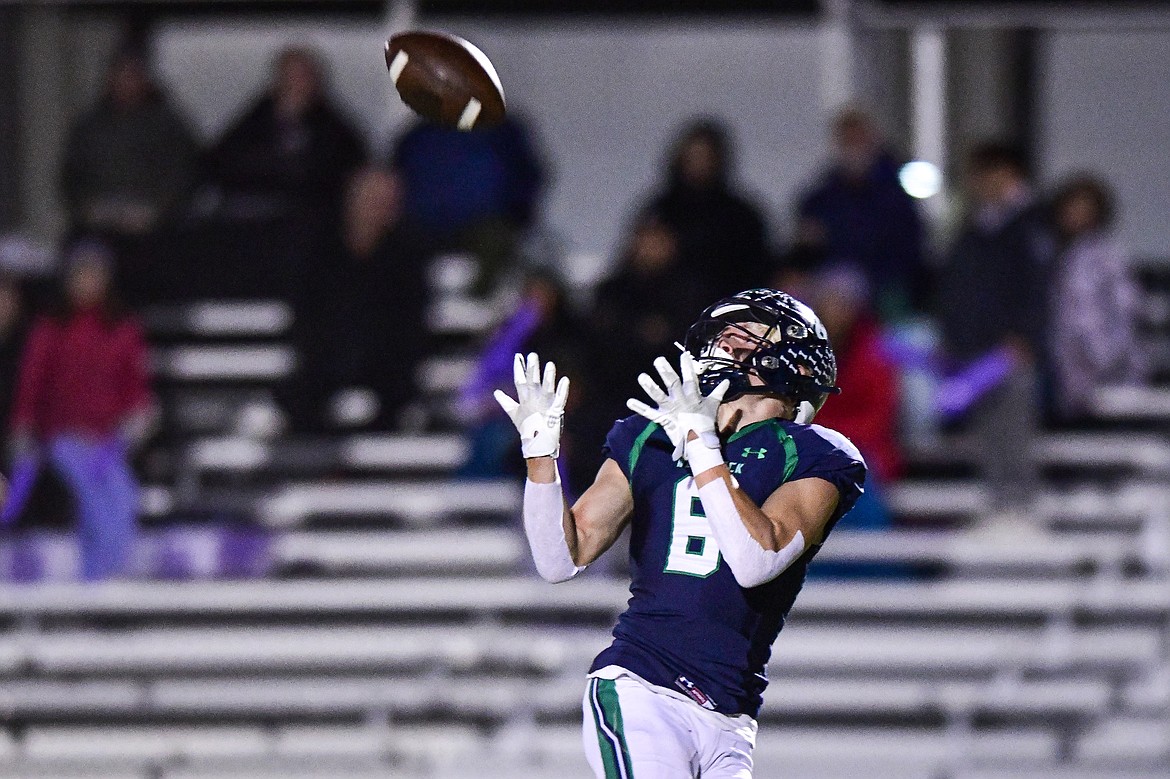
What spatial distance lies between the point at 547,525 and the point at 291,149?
595 cm

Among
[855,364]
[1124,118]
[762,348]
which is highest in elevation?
[1124,118]

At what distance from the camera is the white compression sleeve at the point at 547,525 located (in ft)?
12.9

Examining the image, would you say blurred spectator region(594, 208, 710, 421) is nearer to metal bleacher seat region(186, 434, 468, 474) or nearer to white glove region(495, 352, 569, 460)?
metal bleacher seat region(186, 434, 468, 474)

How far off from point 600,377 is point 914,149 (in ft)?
11.0

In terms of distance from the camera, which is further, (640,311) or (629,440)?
(640,311)

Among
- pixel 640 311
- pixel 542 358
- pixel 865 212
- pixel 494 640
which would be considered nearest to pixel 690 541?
pixel 542 358

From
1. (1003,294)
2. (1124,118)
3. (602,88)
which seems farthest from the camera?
(602,88)

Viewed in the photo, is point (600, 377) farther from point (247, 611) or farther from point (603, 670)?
point (603, 670)

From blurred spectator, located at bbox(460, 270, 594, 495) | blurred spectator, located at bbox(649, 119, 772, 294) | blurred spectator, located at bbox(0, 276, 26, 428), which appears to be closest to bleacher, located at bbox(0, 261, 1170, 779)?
blurred spectator, located at bbox(460, 270, 594, 495)

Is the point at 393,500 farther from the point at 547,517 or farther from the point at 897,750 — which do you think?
the point at 547,517

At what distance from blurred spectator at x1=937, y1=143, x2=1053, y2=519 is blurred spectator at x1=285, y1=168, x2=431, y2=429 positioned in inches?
92.5

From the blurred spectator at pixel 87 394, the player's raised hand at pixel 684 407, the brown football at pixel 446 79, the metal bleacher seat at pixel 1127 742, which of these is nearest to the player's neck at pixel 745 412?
the player's raised hand at pixel 684 407

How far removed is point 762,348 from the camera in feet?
13.3

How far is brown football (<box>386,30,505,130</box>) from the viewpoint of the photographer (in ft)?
16.3
